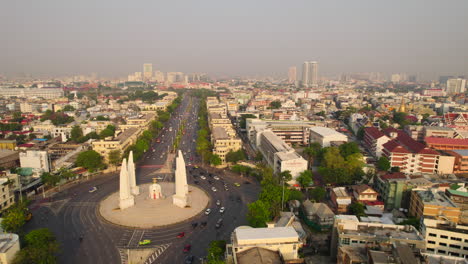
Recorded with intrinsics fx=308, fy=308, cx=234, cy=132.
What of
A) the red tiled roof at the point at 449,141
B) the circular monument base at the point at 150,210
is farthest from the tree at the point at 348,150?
the circular monument base at the point at 150,210

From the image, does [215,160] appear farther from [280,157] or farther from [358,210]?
[358,210]

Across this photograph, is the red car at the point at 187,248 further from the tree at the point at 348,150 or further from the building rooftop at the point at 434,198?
the tree at the point at 348,150

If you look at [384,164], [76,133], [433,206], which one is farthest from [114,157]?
[433,206]

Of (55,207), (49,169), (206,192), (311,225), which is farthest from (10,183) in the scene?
(311,225)

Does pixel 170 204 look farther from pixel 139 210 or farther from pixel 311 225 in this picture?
pixel 311 225

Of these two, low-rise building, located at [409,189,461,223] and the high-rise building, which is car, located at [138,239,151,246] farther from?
the high-rise building

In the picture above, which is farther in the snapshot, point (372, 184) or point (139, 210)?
point (372, 184)
